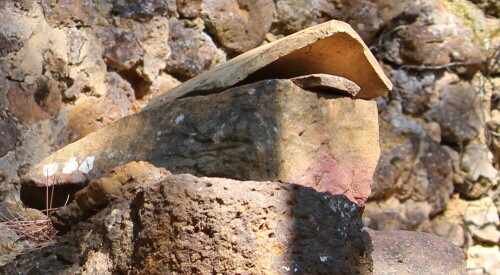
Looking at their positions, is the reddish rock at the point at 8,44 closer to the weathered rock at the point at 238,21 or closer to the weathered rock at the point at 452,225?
the weathered rock at the point at 238,21

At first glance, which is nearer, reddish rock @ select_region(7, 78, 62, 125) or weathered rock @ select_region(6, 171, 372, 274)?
weathered rock @ select_region(6, 171, 372, 274)

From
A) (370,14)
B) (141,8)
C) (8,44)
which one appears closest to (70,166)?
(8,44)

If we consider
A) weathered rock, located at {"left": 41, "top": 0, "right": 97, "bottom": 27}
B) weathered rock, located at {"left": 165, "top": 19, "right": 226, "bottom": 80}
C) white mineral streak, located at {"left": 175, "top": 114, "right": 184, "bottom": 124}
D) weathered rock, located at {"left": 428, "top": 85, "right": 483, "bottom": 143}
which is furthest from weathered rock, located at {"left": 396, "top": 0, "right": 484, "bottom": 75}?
white mineral streak, located at {"left": 175, "top": 114, "right": 184, "bottom": 124}

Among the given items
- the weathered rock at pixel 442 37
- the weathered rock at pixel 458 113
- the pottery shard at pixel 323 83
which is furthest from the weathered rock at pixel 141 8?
the weathered rock at pixel 458 113

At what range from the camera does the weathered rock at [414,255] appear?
1676 mm

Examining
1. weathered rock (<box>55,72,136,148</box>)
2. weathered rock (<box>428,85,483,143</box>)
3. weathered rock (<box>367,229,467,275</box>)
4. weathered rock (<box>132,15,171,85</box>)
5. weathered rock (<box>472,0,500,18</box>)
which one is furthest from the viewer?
weathered rock (<box>472,0,500,18</box>)

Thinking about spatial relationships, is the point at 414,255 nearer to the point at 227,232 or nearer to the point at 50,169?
the point at 227,232

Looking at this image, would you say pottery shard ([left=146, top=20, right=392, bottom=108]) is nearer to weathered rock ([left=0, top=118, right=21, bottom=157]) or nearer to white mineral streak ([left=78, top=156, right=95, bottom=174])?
white mineral streak ([left=78, top=156, right=95, bottom=174])

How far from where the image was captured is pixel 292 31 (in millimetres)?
3117

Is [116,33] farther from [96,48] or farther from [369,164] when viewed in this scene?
[369,164]

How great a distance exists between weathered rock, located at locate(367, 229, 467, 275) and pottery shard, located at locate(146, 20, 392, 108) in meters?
0.39

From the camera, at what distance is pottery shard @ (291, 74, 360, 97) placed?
1658mm

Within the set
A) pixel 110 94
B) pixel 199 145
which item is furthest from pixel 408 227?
pixel 199 145

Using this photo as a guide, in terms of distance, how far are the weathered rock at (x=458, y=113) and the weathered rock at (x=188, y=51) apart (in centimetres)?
117
